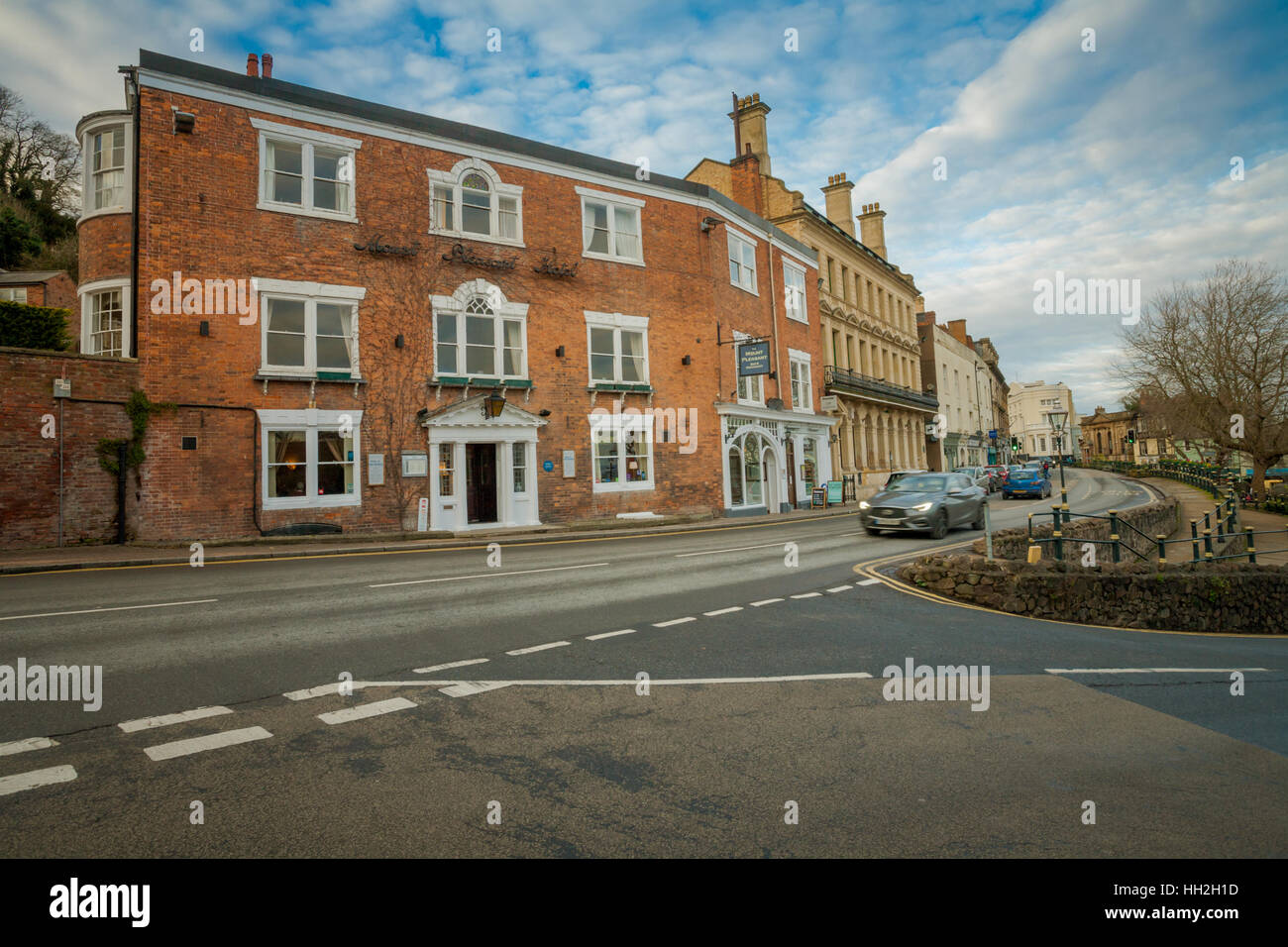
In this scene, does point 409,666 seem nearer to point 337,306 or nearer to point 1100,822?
point 1100,822

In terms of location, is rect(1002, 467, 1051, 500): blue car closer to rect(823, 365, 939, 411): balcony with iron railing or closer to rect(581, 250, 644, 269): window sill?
rect(823, 365, 939, 411): balcony with iron railing

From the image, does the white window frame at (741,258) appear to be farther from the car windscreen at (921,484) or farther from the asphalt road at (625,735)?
the asphalt road at (625,735)

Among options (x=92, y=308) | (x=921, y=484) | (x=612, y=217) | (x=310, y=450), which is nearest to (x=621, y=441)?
(x=612, y=217)

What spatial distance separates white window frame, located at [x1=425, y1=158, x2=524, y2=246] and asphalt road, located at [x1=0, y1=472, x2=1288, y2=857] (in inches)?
569

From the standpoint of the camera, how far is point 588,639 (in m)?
7.04

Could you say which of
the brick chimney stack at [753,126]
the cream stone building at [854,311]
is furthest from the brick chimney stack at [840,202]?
the brick chimney stack at [753,126]

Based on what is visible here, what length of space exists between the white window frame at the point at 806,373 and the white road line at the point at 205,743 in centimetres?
2967

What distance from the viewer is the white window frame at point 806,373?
3234 centimetres

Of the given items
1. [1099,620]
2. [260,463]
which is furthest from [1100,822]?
[260,463]

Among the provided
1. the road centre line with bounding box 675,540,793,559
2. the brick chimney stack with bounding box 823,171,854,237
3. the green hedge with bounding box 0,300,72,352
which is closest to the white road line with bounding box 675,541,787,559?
the road centre line with bounding box 675,540,793,559

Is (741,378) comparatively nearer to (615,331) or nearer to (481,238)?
(615,331)

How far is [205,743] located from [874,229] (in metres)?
51.7

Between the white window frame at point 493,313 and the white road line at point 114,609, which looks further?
the white window frame at point 493,313

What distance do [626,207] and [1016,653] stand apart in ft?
70.4
